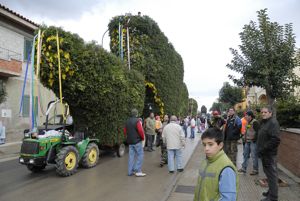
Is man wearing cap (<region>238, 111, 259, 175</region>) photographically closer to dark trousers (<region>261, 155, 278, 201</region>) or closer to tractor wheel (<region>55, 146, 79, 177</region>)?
dark trousers (<region>261, 155, 278, 201</region>)

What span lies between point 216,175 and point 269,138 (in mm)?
3376

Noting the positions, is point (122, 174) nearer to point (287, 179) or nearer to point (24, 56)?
point (287, 179)

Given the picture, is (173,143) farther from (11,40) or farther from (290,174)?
(11,40)

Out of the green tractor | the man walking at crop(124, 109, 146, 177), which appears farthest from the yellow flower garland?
the man walking at crop(124, 109, 146, 177)

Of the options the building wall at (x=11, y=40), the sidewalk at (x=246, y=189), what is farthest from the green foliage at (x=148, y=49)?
the sidewalk at (x=246, y=189)

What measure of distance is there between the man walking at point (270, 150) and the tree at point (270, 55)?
2.59 m

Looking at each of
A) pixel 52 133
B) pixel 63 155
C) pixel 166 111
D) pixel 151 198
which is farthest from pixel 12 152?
pixel 151 198

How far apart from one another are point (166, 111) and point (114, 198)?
11.2 m

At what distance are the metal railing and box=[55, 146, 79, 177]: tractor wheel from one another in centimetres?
1053

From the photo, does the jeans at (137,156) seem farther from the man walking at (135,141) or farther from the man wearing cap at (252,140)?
the man wearing cap at (252,140)

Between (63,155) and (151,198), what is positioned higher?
(63,155)

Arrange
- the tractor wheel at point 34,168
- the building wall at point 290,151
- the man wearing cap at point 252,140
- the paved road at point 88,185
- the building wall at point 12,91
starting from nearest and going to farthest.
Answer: the paved road at point 88,185, the building wall at point 290,151, the man wearing cap at point 252,140, the tractor wheel at point 34,168, the building wall at point 12,91

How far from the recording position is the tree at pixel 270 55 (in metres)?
7.84

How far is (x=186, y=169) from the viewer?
Result: 9.09 m
